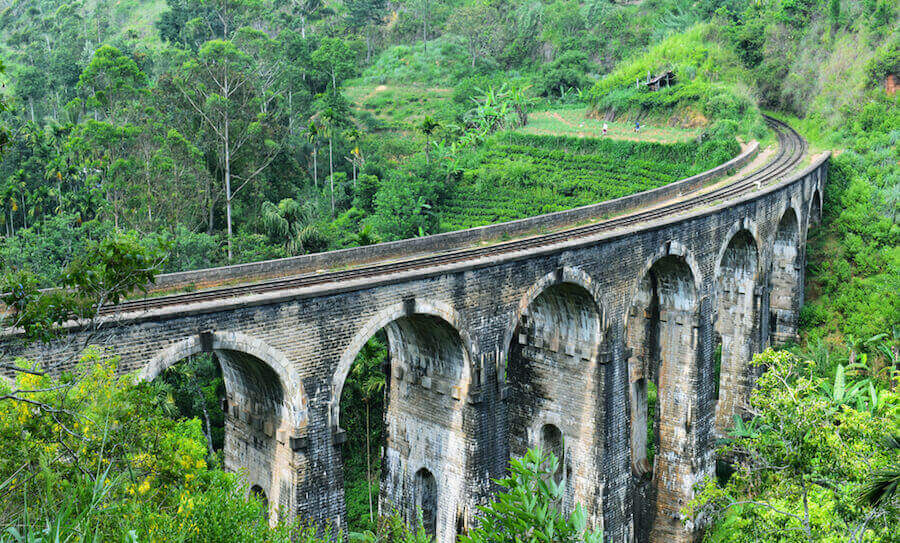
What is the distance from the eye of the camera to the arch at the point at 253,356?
17062 millimetres

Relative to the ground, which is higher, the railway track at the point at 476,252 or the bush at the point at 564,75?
the bush at the point at 564,75

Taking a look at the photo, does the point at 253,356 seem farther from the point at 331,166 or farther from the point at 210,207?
the point at 331,166

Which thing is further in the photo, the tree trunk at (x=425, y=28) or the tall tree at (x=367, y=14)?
the tall tree at (x=367, y=14)

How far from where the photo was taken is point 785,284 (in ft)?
132

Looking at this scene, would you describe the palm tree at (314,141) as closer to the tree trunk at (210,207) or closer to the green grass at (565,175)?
the green grass at (565,175)

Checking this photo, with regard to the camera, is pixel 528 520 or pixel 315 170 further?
pixel 315 170

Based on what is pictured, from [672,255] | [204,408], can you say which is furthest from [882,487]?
[204,408]

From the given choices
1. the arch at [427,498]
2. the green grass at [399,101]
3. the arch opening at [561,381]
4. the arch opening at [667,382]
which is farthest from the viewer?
the green grass at [399,101]

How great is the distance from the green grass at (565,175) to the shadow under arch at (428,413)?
93.7 ft

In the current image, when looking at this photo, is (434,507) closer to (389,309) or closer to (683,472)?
(389,309)

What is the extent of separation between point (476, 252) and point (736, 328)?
52.7 ft

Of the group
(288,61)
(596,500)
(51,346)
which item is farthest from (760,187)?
(288,61)

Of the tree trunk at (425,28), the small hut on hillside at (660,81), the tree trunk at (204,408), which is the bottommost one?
the tree trunk at (204,408)

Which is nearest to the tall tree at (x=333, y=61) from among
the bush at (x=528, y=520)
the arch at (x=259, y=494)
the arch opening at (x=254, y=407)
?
the arch opening at (x=254, y=407)
